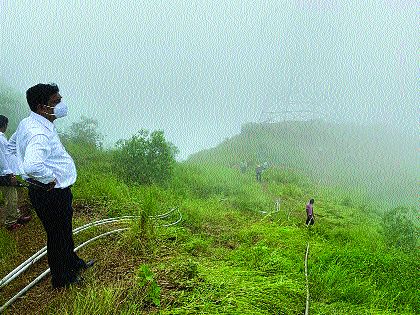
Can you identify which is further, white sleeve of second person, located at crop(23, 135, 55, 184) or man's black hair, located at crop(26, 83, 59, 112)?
man's black hair, located at crop(26, 83, 59, 112)

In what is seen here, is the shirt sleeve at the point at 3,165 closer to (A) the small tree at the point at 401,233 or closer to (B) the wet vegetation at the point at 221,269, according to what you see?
(B) the wet vegetation at the point at 221,269

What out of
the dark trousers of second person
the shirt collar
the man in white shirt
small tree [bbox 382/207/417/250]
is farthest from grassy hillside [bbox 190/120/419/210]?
the shirt collar

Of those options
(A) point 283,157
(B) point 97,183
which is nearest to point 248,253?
(B) point 97,183

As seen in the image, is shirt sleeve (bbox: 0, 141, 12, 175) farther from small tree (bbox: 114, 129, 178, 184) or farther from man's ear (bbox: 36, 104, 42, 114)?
small tree (bbox: 114, 129, 178, 184)

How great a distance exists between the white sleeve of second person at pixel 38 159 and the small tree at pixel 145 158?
7.91 m

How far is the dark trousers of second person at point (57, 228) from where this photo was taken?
11.1 feet

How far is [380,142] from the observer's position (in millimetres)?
44750

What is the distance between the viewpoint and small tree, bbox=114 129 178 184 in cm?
1152

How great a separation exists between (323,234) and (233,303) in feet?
17.4

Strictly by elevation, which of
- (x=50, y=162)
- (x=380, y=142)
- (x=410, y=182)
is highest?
(x=50, y=162)

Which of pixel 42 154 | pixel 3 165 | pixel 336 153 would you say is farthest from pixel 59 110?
pixel 336 153

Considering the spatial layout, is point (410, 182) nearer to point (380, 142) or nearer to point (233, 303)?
point (380, 142)

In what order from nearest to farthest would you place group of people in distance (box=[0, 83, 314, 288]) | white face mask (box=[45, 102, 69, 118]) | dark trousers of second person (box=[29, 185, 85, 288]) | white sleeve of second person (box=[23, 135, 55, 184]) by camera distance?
1. white sleeve of second person (box=[23, 135, 55, 184])
2. group of people in distance (box=[0, 83, 314, 288])
3. dark trousers of second person (box=[29, 185, 85, 288])
4. white face mask (box=[45, 102, 69, 118])

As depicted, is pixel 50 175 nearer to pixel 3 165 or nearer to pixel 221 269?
pixel 221 269
